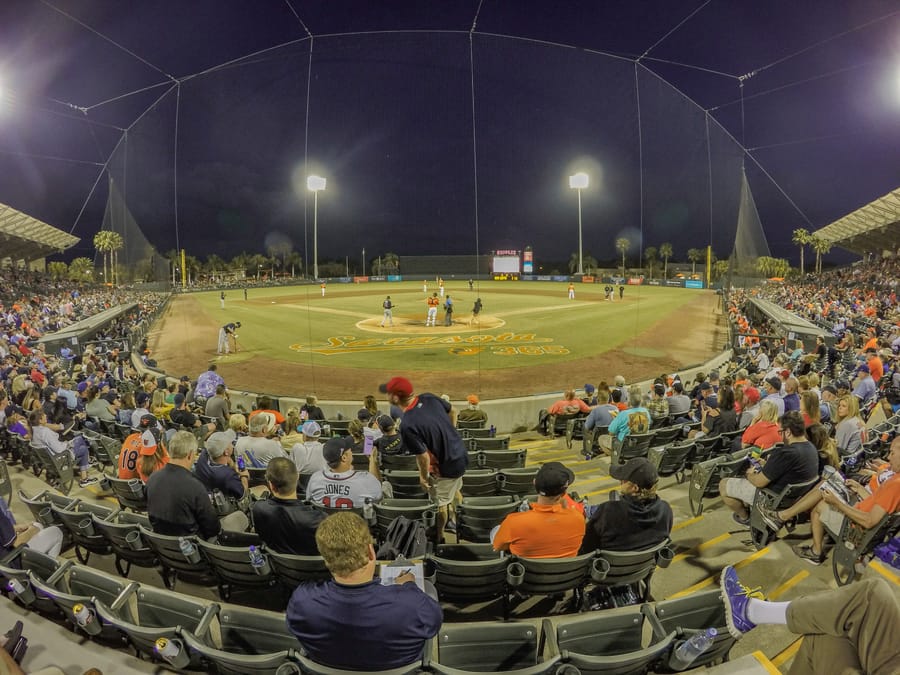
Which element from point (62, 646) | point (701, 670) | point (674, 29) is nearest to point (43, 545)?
point (62, 646)

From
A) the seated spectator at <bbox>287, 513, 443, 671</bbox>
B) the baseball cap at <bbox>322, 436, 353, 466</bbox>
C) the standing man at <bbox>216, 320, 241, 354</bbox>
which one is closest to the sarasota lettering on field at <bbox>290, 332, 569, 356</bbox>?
the standing man at <bbox>216, 320, 241, 354</bbox>

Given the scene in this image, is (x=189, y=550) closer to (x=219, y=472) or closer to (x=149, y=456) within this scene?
(x=219, y=472)

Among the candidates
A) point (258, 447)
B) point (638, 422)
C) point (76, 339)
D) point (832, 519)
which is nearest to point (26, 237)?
point (76, 339)

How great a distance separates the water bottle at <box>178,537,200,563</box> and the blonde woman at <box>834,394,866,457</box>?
7591 millimetres

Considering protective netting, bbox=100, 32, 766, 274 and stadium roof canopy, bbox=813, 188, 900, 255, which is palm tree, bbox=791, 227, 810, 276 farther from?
protective netting, bbox=100, 32, 766, 274

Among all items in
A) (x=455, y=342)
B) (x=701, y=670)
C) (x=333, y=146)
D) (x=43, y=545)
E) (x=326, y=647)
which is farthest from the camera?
(x=455, y=342)

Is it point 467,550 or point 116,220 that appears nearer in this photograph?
point 467,550

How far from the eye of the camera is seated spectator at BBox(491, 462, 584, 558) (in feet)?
11.9

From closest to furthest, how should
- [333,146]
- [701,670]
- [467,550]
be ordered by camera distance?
[701,670], [467,550], [333,146]

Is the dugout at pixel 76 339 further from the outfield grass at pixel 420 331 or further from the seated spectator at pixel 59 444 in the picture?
the seated spectator at pixel 59 444

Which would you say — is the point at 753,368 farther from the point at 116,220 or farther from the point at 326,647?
the point at 116,220

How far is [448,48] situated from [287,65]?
5584 millimetres

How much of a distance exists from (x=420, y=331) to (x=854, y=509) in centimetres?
2214

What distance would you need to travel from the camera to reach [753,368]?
610 inches
